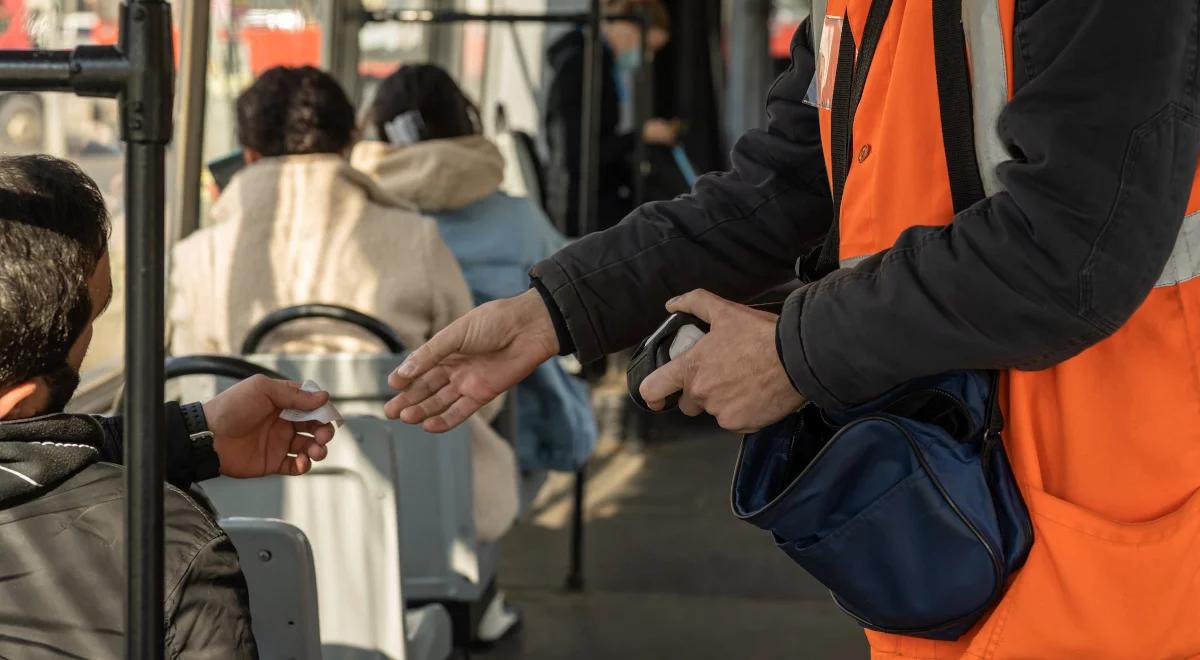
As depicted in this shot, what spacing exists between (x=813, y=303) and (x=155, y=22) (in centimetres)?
56

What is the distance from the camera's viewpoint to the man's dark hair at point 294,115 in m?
3.46

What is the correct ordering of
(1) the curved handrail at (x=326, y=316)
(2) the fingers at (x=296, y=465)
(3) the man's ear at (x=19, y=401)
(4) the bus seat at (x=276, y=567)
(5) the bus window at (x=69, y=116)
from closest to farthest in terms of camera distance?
(3) the man's ear at (x=19, y=401), (2) the fingers at (x=296, y=465), (4) the bus seat at (x=276, y=567), (1) the curved handrail at (x=326, y=316), (5) the bus window at (x=69, y=116)

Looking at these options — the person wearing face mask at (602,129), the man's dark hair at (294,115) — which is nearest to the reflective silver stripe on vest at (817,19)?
the man's dark hair at (294,115)

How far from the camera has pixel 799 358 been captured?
122 centimetres

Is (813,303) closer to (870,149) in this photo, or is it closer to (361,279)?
(870,149)

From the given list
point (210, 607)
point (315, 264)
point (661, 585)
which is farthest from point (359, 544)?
point (661, 585)

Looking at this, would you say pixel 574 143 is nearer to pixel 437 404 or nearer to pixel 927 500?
pixel 437 404

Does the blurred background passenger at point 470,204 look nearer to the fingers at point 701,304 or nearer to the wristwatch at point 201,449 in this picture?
the wristwatch at point 201,449

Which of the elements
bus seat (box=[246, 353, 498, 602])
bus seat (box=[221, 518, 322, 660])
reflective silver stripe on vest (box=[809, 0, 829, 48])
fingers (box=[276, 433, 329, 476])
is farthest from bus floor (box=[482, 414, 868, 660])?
reflective silver stripe on vest (box=[809, 0, 829, 48])

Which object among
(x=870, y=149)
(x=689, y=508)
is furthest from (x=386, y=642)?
(x=689, y=508)

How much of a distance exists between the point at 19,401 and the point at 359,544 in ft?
3.71

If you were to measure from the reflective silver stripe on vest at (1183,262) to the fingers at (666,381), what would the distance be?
1.32ft

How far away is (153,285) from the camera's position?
1.00 metres

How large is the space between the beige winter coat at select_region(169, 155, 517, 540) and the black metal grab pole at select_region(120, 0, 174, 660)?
2.20 meters
